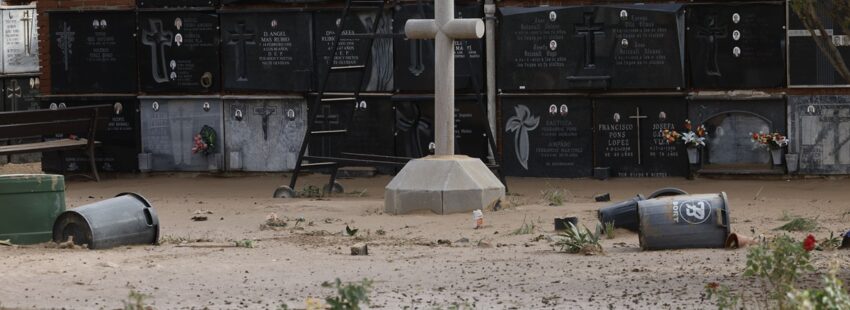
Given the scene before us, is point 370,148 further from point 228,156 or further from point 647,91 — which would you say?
point 647,91

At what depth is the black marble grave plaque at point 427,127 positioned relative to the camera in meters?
18.7

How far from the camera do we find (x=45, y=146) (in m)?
19.7

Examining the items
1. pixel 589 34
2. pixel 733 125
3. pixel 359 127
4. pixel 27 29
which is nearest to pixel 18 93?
pixel 27 29

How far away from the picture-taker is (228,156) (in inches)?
783

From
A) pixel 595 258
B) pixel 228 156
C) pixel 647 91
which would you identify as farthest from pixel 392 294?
pixel 228 156

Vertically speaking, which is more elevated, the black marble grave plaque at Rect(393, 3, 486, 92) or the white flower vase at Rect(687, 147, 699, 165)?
the black marble grave plaque at Rect(393, 3, 486, 92)

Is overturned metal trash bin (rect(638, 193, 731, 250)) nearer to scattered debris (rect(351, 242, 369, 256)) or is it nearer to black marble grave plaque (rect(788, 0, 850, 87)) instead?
scattered debris (rect(351, 242, 369, 256))

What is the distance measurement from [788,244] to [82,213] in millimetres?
6424

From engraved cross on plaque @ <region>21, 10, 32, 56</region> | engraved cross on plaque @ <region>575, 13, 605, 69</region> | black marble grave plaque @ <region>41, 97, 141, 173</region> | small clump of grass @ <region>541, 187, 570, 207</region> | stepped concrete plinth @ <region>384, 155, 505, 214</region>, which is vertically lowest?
small clump of grass @ <region>541, 187, 570, 207</region>

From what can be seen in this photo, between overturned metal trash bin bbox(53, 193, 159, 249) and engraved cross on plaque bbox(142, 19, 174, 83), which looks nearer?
overturned metal trash bin bbox(53, 193, 159, 249)

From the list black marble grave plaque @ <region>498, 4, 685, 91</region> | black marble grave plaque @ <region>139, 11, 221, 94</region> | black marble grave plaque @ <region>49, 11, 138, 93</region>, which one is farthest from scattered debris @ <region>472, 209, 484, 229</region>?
black marble grave plaque @ <region>49, 11, 138, 93</region>

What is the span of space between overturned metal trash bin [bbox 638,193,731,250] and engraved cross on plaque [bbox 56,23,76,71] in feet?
35.3

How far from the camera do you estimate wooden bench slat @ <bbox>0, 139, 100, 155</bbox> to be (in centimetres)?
1927

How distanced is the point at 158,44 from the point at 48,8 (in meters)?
1.61
